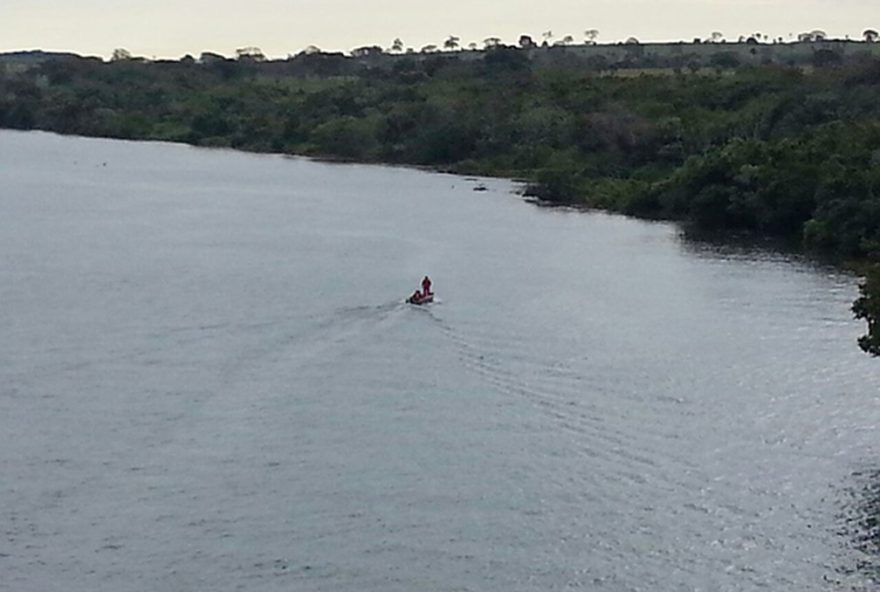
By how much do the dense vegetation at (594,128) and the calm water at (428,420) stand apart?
649cm

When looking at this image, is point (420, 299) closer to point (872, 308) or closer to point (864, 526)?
point (872, 308)

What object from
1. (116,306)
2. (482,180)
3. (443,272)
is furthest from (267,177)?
(116,306)

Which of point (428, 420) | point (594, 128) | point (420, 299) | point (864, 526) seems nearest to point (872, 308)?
point (864, 526)

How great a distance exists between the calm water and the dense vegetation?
6488mm

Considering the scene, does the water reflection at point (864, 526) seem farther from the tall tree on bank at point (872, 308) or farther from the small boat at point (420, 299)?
the small boat at point (420, 299)

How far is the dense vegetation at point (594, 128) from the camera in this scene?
285ft

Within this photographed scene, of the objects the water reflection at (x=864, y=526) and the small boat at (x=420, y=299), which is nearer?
the water reflection at (x=864, y=526)

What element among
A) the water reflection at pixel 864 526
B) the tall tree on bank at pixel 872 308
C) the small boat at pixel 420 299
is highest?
the tall tree on bank at pixel 872 308

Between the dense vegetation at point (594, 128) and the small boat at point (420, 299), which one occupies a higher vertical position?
the dense vegetation at point (594, 128)

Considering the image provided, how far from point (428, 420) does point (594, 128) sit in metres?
82.0

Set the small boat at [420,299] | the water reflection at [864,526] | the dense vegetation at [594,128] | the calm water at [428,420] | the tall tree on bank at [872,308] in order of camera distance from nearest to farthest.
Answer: the water reflection at [864,526] < the calm water at [428,420] < the tall tree on bank at [872,308] < the small boat at [420,299] < the dense vegetation at [594,128]

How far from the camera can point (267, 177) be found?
120 m

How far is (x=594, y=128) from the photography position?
125000 millimetres

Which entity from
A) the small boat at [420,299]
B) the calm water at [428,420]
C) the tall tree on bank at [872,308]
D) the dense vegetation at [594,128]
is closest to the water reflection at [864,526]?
the calm water at [428,420]
